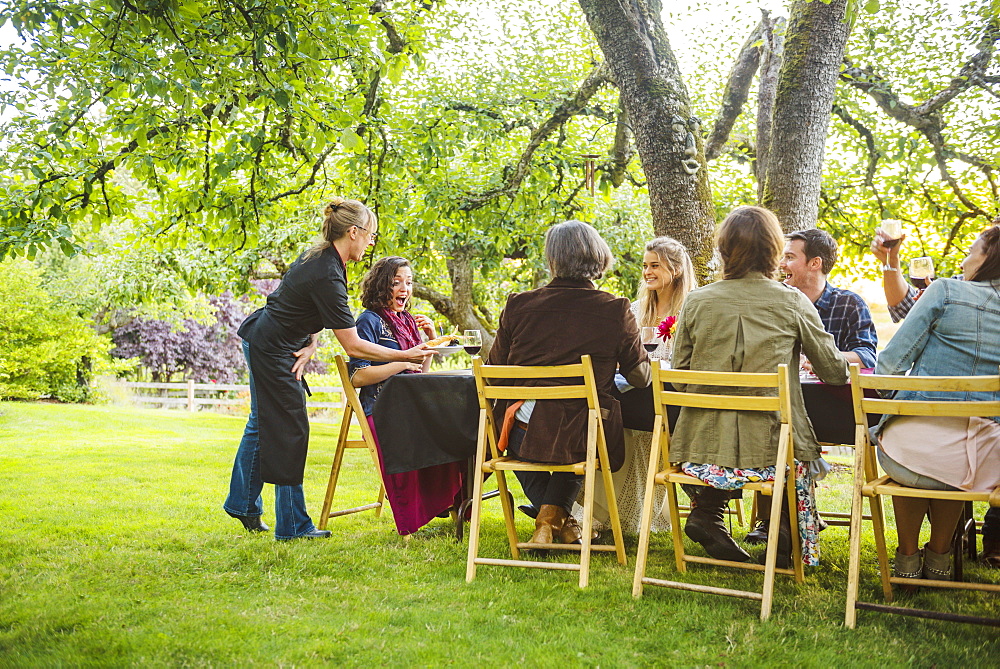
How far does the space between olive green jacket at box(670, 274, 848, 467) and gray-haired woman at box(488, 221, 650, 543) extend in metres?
0.38

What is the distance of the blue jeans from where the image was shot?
437 cm

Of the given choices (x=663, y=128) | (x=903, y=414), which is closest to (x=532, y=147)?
(x=663, y=128)

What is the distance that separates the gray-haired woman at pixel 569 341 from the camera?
370 centimetres

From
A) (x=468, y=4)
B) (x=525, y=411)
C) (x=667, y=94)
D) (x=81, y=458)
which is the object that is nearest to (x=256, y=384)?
(x=525, y=411)

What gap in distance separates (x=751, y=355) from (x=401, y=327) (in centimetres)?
216

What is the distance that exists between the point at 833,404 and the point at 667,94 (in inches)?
139

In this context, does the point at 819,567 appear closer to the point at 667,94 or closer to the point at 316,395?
the point at 667,94

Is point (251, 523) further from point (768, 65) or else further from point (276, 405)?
point (768, 65)

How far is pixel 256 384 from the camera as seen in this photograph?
434 centimetres

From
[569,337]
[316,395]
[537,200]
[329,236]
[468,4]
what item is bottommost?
[316,395]

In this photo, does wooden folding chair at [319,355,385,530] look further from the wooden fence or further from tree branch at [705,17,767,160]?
the wooden fence

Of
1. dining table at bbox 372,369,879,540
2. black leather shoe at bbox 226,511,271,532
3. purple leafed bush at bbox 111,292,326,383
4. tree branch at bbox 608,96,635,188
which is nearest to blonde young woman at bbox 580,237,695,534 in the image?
dining table at bbox 372,369,879,540

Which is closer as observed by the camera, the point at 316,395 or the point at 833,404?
the point at 833,404

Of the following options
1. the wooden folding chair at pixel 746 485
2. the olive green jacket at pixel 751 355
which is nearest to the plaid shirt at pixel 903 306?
the olive green jacket at pixel 751 355
